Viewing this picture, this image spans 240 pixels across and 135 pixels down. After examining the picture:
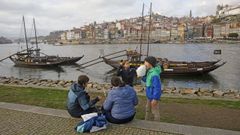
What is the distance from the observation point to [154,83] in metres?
6.88

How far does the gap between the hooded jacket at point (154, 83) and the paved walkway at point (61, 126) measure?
26.1 inches

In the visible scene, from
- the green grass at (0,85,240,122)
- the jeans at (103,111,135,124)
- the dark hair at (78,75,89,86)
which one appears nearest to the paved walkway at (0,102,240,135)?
the jeans at (103,111,135,124)

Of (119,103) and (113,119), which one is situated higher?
(119,103)

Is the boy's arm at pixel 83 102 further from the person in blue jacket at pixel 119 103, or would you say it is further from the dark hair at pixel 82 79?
the person in blue jacket at pixel 119 103

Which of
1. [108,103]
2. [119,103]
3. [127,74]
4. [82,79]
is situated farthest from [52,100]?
[119,103]

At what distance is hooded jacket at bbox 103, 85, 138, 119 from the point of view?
659cm

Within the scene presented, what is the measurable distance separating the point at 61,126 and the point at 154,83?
2318 mm

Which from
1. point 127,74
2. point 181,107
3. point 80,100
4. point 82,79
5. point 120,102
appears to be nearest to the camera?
point 120,102

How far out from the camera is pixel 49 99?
1102cm

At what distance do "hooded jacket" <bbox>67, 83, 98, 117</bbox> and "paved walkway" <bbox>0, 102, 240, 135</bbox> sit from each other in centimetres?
27

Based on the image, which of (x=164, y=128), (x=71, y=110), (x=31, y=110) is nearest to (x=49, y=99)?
(x=31, y=110)

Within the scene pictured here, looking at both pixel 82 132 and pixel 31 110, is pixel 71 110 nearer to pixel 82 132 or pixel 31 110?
pixel 82 132

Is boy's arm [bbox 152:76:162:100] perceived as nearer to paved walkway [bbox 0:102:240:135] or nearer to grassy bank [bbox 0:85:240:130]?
paved walkway [bbox 0:102:240:135]

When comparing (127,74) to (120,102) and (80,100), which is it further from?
(120,102)
